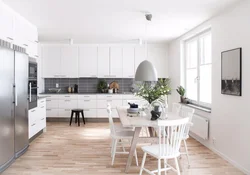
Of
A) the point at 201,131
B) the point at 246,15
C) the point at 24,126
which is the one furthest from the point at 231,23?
the point at 24,126

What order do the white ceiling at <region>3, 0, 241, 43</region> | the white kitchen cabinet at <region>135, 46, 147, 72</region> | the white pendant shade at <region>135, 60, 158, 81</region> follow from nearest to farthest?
the white ceiling at <region>3, 0, 241, 43</region>
the white pendant shade at <region>135, 60, 158, 81</region>
the white kitchen cabinet at <region>135, 46, 147, 72</region>

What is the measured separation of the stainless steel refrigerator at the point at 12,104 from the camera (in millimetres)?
3197

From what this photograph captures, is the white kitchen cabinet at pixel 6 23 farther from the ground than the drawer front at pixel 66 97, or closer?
farther from the ground

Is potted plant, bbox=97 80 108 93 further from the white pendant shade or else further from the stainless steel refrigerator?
the stainless steel refrigerator

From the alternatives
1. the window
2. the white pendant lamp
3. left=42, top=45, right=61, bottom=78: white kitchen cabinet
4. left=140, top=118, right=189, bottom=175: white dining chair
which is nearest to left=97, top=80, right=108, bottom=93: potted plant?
left=42, top=45, right=61, bottom=78: white kitchen cabinet

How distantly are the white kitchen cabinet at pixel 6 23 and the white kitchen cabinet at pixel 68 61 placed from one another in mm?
3307

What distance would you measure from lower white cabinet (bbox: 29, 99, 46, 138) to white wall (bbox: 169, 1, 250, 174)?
11.7 ft

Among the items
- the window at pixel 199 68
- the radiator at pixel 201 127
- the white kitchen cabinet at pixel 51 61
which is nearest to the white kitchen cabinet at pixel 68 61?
the white kitchen cabinet at pixel 51 61

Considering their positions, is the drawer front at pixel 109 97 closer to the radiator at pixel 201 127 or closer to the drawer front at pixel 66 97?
the drawer front at pixel 66 97

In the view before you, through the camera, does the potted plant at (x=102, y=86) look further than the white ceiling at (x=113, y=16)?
Yes

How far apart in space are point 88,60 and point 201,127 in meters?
4.19

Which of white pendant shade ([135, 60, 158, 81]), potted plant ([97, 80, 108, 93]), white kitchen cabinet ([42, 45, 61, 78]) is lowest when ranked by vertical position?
potted plant ([97, 80, 108, 93])

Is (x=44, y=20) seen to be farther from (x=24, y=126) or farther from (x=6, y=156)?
(x=6, y=156)

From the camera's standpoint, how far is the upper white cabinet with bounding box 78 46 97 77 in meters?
7.34
